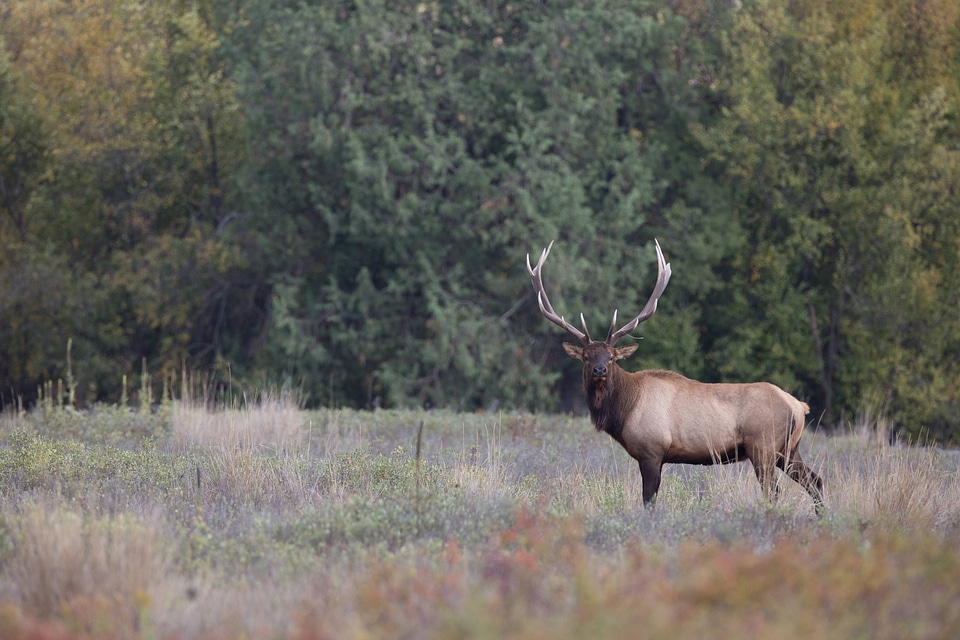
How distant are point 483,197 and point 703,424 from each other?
536 inches

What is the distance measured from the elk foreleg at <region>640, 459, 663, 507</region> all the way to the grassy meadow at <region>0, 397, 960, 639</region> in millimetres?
174

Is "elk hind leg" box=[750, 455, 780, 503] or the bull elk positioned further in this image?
the bull elk

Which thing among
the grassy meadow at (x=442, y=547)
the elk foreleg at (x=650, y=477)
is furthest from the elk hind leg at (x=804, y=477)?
the elk foreleg at (x=650, y=477)

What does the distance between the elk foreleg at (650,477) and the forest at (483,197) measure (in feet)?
40.7

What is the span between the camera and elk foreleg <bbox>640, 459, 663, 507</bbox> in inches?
332

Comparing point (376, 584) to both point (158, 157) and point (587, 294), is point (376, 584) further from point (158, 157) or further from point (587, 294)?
point (158, 157)

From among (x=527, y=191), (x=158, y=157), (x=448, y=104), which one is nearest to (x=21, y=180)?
(x=158, y=157)

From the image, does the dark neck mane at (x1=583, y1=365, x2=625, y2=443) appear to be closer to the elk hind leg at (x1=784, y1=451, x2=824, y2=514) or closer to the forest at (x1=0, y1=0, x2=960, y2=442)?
the elk hind leg at (x1=784, y1=451, x2=824, y2=514)

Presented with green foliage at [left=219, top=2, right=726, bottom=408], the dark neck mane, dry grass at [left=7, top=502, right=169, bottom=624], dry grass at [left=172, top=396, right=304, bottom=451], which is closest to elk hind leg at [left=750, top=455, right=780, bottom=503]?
the dark neck mane

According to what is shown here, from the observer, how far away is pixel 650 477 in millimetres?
8531

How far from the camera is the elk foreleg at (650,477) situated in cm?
844

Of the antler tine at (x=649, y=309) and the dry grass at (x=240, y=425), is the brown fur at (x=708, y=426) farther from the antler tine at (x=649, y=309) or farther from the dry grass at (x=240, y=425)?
the dry grass at (x=240, y=425)

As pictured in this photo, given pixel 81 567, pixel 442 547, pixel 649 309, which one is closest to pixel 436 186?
pixel 649 309

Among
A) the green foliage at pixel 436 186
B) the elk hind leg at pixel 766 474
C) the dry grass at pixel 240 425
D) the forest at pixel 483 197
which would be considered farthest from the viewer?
the forest at pixel 483 197
